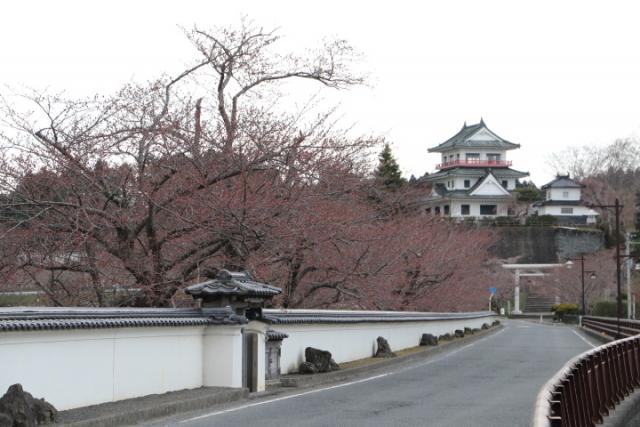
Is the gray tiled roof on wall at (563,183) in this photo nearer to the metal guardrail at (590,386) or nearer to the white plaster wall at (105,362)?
the metal guardrail at (590,386)

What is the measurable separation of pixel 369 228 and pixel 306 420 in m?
15.4

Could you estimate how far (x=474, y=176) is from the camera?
11531 cm

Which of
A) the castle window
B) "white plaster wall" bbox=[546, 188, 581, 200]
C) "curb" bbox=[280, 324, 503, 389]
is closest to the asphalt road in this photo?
"curb" bbox=[280, 324, 503, 389]

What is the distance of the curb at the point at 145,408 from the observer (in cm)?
1111

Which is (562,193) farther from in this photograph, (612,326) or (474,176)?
(612,326)

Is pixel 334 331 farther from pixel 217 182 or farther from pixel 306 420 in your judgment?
pixel 306 420

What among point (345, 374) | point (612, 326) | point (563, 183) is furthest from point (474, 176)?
point (345, 374)

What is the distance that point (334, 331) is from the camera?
71.7ft

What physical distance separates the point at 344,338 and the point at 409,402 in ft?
26.6

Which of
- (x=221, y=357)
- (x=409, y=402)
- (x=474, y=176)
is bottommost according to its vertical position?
(x=409, y=402)

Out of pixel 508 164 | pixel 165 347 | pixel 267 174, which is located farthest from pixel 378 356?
pixel 508 164

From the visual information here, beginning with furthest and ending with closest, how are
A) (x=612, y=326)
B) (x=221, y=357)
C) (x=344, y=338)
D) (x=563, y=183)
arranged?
(x=563, y=183) → (x=612, y=326) → (x=344, y=338) → (x=221, y=357)

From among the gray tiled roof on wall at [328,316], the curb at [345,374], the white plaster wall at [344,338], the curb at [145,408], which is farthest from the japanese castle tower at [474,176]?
the curb at [145,408]

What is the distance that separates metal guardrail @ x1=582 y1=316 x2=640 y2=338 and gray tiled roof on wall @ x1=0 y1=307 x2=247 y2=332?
20.9 m
